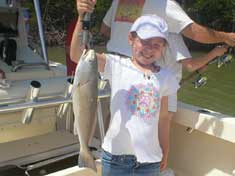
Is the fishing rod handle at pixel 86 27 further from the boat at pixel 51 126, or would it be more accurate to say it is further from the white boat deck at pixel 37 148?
the white boat deck at pixel 37 148

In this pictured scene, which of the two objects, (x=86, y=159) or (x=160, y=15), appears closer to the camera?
(x=86, y=159)

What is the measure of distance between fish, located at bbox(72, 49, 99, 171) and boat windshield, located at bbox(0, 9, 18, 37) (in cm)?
246

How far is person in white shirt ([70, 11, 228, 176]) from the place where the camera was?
190 centimetres

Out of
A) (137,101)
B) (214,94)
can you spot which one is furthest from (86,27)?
(214,94)

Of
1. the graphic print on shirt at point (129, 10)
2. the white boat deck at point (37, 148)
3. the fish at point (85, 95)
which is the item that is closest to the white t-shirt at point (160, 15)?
the graphic print on shirt at point (129, 10)

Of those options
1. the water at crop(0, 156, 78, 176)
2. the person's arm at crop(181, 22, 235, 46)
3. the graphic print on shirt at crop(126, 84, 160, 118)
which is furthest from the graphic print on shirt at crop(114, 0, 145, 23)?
the water at crop(0, 156, 78, 176)

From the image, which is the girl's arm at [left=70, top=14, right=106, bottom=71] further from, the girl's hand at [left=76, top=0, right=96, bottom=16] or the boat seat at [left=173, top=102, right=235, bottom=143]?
the boat seat at [left=173, top=102, right=235, bottom=143]

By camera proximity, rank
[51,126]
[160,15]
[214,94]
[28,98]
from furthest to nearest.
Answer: [214,94], [51,126], [28,98], [160,15]

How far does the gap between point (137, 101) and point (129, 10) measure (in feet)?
2.84

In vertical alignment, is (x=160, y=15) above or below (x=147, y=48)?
above

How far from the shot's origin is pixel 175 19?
232 centimetres

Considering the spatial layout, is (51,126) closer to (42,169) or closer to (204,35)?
(42,169)

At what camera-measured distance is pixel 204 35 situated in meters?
2.37

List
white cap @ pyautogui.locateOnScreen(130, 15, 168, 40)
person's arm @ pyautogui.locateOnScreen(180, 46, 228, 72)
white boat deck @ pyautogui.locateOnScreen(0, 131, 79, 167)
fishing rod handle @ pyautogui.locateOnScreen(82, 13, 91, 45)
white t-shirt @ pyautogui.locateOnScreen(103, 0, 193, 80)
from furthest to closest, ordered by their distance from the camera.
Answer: white boat deck @ pyautogui.locateOnScreen(0, 131, 79, 167) < person's arm @ pyautogui.locateOnScreen(180, 46, 228, 72) < white t-shirt @ pyautogui.locateOnScreen(103, 0, 193, 80) < white cap @ pyautogui.locateOnScreen(130, 15, 168, 40) < fishing rod handle @ pyautogui.locateOnScreen(82, 13, 91, 45)
